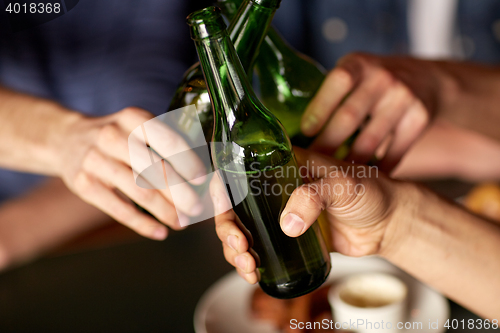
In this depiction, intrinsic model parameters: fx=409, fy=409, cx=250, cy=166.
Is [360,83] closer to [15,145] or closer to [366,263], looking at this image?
[366,263]

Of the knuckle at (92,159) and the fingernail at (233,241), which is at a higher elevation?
the knuckle at (92,159)

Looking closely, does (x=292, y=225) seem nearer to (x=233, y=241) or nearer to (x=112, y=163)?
(x=233, y=241)

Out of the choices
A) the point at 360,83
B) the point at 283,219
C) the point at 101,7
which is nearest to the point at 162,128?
the point at 283,219

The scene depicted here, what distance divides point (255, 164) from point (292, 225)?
72 mm

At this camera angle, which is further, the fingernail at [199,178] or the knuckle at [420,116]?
the knuckle at [420,116]

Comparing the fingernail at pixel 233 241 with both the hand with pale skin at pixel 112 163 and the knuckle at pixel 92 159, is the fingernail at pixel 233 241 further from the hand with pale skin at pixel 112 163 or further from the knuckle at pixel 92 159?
the knuckle at pixel 92 159

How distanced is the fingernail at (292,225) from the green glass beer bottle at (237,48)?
13 centimetres

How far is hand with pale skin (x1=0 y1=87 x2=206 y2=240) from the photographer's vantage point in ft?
1.54

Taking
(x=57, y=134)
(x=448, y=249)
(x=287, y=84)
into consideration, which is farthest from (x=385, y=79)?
(x=57, y=134)

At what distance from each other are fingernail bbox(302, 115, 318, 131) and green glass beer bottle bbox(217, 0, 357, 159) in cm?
4

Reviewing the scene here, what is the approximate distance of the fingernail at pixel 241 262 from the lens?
1.44 feet

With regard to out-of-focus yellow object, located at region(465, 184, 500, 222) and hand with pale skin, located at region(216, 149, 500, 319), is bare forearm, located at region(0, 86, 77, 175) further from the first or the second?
out-of-focus yellow object, located at region(465, 184, 500, 222)

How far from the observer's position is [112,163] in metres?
0.51

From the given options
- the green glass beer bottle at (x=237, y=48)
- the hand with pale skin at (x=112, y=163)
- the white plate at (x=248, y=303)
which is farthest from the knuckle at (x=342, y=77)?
the white plate at (x=248, y=303)
